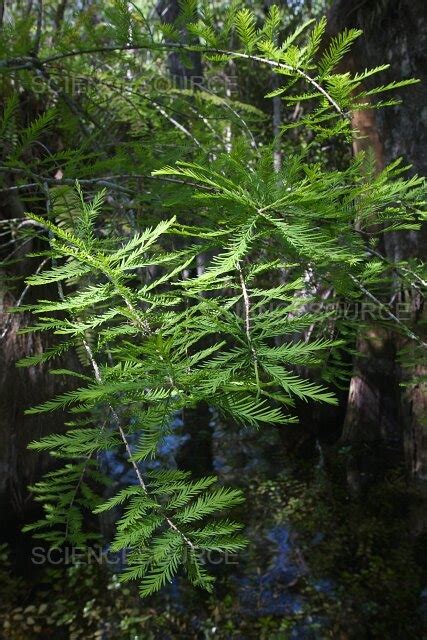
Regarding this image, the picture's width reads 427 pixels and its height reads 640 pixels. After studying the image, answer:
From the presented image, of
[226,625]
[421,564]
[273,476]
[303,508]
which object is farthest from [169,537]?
[273,476]

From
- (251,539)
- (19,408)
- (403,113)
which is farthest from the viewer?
(251,539)

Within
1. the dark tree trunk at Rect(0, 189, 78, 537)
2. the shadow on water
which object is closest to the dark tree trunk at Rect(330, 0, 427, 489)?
the shadow on water

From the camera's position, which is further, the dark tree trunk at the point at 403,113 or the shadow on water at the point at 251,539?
the dark tree trunk at the point at 403,113

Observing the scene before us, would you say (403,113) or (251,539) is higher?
(403,113)

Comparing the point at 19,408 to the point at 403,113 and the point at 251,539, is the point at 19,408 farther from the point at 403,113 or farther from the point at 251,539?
the point at 403,113

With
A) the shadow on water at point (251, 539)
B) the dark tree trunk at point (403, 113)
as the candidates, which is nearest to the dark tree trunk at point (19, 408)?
the shadow on water at point (251, 539)

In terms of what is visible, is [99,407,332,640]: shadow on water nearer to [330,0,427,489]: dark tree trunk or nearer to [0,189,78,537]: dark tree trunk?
[0,189,78,537]: dark tree trunk

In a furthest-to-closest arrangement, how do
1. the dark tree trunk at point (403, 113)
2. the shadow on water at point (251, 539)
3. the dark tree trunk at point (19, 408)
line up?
the dark tree trunk at point (19, 408), the dark tree trunk at point (403, 113), the shadow on water at point (251, 539)

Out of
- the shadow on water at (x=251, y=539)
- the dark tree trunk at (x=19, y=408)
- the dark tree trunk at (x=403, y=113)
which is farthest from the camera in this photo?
the dark tree trunk at (x=19, y=408)

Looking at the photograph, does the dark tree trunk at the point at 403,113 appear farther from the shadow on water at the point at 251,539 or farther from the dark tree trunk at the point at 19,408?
the dark tree trunk at the point at 19,408

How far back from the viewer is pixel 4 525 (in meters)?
3.71

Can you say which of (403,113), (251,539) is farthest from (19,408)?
(403,113)

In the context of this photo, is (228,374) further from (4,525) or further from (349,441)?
(349,441)

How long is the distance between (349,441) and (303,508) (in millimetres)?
1219
